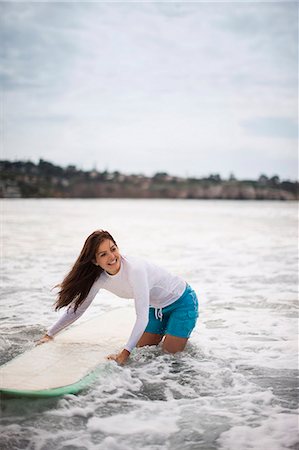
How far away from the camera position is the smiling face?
3.44 metres

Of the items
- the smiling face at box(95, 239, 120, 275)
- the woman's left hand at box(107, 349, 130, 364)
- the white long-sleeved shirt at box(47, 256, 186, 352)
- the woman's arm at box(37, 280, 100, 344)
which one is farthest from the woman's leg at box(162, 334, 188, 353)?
the smiling face at box(95, 239, 120, 275)

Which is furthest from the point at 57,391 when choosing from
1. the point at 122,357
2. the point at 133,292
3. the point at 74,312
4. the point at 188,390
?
the point at 188,390

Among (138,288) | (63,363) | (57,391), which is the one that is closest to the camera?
(57,391)

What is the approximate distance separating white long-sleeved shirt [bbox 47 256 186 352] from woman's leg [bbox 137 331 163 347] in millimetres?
371

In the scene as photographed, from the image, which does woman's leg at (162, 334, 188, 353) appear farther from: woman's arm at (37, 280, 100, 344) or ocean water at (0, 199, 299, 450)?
woman's arm at (37, 280, 100, 344)

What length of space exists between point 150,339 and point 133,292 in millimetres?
984

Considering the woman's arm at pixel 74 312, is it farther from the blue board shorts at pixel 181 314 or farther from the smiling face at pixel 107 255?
the blue board shorts at pixel 181 314

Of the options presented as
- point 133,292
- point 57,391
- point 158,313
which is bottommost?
point 57,391

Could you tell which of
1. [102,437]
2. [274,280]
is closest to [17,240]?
[274,280]

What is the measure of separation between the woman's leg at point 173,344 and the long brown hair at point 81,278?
92 cm

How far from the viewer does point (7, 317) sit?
18.4 feet

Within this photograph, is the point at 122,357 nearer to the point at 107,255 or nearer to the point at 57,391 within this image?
the point at 57,391

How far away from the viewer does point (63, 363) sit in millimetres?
3576

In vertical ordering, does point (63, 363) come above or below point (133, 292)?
below
